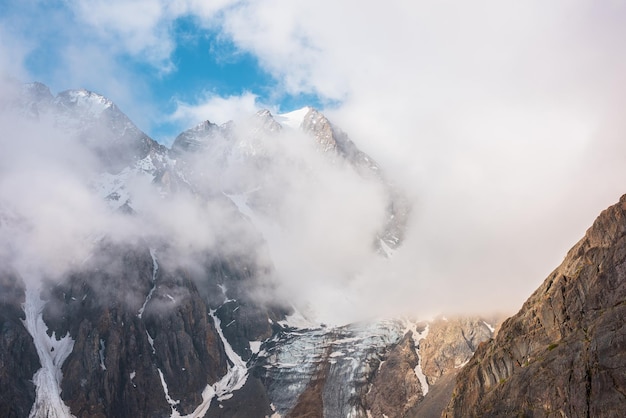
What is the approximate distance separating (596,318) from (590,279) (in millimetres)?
11944

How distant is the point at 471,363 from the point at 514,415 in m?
40.9

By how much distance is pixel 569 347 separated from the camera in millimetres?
110375

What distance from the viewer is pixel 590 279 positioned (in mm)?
119000

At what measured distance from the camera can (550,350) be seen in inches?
4626

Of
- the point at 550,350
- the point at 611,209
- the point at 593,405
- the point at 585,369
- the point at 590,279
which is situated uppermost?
the point at 611,209

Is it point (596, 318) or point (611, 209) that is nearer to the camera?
point (596, 318)

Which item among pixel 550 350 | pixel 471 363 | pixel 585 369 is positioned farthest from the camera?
pixel 471 363

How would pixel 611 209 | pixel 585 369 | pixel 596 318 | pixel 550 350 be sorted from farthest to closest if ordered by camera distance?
pixel 611 209, pixel 550 350, pixel 596 318, pixel 585 369

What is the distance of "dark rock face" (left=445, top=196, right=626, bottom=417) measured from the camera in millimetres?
98062

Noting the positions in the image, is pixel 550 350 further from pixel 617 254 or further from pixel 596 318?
pixel 617 254

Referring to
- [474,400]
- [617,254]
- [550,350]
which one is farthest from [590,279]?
[474,400]

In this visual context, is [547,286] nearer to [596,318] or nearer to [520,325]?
[520,325]

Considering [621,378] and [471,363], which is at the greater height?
[471,363]

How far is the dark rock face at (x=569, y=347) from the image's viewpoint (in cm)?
9806
